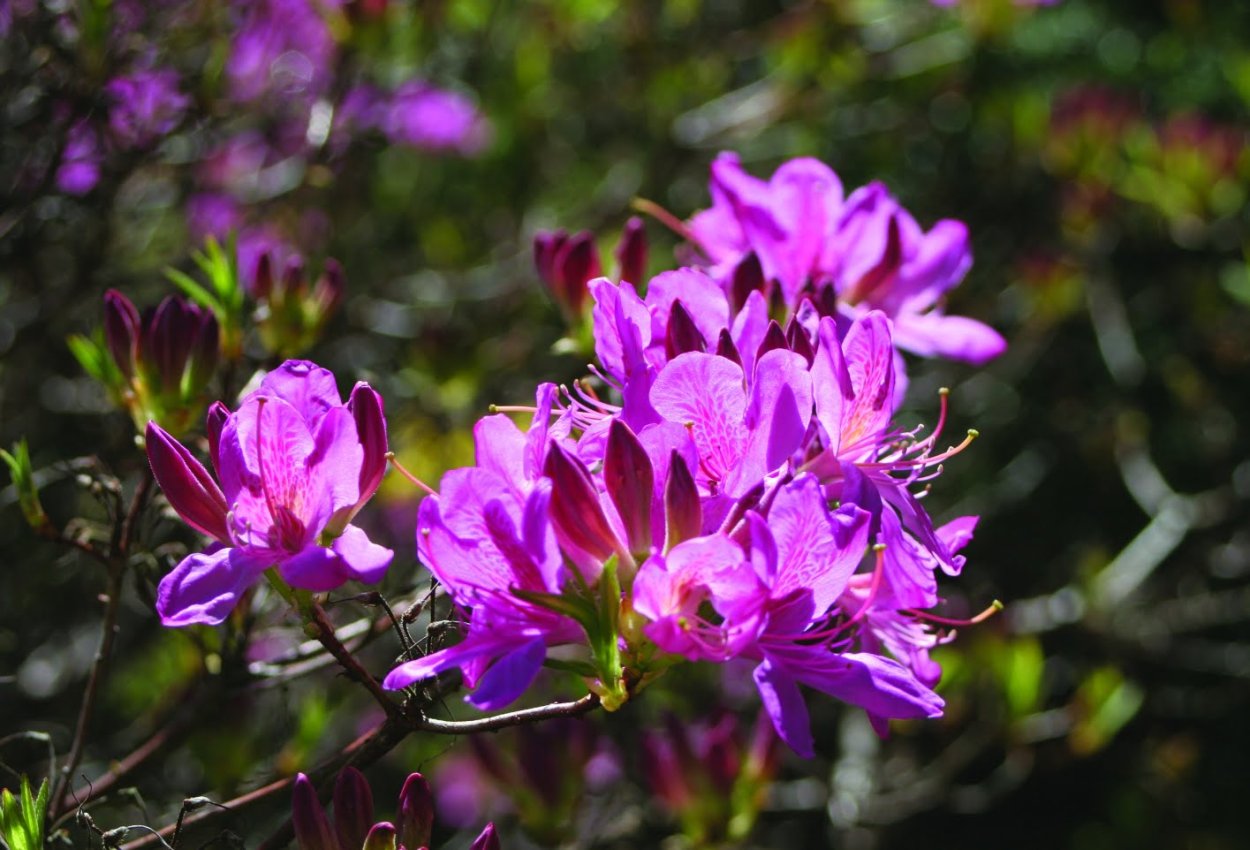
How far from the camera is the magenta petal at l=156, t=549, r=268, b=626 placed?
3.48ft

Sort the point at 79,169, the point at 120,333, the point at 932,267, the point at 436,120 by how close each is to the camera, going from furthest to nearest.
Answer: the point at 436,120 < the point at 79,169 < the point at 932,267 < the point at 120,333

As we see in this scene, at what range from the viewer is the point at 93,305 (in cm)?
251

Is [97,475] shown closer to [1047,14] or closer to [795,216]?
[795,216]

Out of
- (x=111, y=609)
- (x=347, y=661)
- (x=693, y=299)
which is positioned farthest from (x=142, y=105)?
(x=347, y=661)

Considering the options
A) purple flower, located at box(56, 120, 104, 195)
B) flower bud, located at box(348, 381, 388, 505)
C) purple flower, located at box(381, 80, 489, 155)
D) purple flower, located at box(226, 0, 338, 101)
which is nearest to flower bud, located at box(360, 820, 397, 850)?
flower bud, located at box(348, 381, 388, 505)

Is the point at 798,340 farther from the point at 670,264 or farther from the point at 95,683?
the point at 670,264

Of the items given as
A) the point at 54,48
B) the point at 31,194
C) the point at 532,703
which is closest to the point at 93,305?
the point at 31,194

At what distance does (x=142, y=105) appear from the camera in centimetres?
242

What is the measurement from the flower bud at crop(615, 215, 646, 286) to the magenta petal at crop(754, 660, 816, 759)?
2.64ft

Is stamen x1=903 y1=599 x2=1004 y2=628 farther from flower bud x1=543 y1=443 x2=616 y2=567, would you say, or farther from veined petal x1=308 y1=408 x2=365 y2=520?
veined petal x1=308 y1=408 x2=365 y2=520

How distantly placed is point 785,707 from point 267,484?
1.73 ft

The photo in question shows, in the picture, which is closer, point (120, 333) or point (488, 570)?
point (488, 570)

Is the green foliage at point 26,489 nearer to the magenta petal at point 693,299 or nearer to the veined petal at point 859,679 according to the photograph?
the magenta petal at point 693,299

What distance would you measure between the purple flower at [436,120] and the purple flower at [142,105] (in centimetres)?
72
